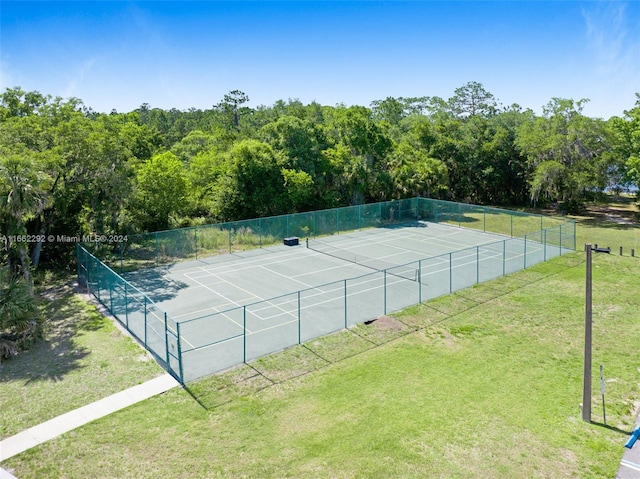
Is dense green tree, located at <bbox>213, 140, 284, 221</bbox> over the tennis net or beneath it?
over

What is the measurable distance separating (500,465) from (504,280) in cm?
1578

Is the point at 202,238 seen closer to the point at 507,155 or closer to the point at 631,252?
the point at 631,252

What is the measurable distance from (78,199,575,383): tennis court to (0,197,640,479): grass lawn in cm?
127

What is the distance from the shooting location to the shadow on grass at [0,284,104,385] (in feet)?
51.8

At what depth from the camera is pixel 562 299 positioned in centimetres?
2241

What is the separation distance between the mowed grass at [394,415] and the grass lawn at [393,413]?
0.04 metres

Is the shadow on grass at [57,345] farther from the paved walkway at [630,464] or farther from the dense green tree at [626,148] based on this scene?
the dense green tree at [626,148]

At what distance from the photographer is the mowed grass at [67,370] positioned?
13.6m

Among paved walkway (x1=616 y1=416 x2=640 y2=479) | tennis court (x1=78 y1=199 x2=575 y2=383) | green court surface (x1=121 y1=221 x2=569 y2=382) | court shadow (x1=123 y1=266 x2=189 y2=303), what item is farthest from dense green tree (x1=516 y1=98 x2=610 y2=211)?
paved walkway (x1=616 y1=416 x2=640 y2=479)

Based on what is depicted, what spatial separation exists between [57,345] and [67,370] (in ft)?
8.09

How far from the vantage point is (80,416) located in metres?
13.2

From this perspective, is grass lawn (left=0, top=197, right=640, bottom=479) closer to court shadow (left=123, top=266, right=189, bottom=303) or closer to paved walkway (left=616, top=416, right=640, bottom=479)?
paved walkway (left=616, top=416, right=640, bottom=479)

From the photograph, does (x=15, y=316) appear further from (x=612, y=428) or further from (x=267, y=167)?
(x=267, y=167)

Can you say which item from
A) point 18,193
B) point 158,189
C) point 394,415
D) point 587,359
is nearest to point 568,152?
point 158,189
